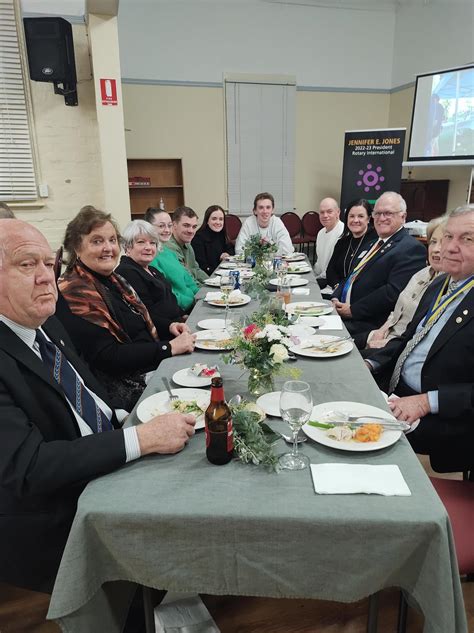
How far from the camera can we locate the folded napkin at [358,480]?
1.00 meters

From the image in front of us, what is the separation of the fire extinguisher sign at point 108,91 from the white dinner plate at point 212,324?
3215 mm

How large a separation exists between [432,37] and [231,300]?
18.6 feet

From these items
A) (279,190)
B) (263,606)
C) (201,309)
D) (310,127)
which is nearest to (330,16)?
(310,127)

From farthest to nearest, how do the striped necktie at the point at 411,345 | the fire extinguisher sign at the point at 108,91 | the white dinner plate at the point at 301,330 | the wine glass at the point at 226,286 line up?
the fire extinguisher sign at the point at 108,91 → the wine glass at the point at 226,286 → the white dinner plate at the point at 301,330 → the striped necktie at the point at 411,345

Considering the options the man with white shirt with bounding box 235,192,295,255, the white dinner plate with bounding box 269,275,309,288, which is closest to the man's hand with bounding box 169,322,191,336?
the white dinner plate with bounding box 269,275,309,288

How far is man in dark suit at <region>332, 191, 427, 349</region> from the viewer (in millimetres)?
3086

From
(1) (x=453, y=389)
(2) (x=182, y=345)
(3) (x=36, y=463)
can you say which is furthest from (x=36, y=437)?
(1) (x=453, y=389)

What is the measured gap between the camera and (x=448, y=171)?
235 inches

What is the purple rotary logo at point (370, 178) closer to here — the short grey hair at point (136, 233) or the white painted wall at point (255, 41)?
the white painted wall at point (255, 41)

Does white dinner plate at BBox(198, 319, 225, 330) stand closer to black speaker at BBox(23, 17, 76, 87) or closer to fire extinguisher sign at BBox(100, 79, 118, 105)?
fire extinguisher sign at BBox(100, 79, 118, 105)

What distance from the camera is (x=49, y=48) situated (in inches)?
168


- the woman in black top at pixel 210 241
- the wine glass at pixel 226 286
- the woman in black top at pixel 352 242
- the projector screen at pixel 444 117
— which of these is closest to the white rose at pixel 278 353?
the wine glass at pixel 226 286

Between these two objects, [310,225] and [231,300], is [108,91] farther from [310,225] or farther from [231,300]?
[310,225]

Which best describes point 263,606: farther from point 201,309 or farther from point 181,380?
point 201,309
